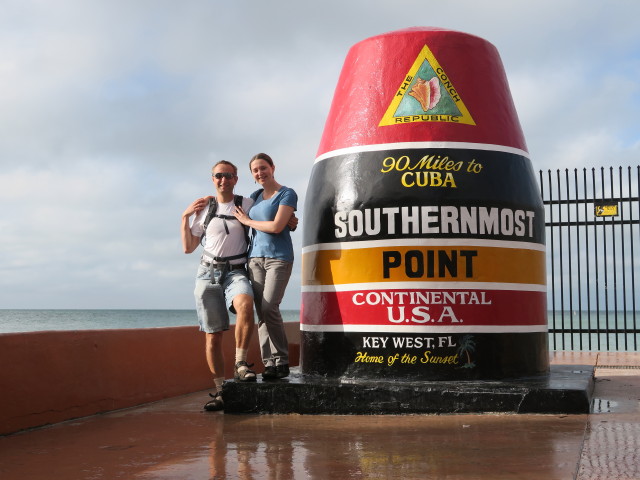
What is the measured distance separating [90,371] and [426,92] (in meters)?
3.48

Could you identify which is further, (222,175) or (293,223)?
(222,175)

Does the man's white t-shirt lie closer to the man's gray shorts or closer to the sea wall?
the man's gray shorts

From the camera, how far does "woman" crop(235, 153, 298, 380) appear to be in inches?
234

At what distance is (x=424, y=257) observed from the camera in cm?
572

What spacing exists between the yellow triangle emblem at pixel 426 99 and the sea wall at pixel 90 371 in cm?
291

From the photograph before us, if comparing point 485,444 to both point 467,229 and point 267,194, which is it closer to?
point 467,229

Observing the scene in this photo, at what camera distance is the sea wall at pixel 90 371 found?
5.38m

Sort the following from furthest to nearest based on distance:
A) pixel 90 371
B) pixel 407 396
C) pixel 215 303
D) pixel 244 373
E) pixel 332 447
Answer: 1. pixel 90 371
2. pixel 215 303
3. pixel 244 373
4. pixel 407 396
5. pixel 332 447

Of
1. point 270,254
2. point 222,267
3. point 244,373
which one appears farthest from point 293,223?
point 244,373

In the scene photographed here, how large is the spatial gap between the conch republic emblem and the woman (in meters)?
0.29

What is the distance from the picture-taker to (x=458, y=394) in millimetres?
5453

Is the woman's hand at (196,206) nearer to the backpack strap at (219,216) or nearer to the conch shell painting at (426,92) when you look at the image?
the backpack strap at (219,216)

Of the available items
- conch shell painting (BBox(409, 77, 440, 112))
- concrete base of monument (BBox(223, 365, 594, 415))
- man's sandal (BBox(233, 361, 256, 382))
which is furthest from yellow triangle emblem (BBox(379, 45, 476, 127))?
man's sandal (BBox(233, 361, 256, 382))

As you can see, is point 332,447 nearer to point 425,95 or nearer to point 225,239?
point 225,239
